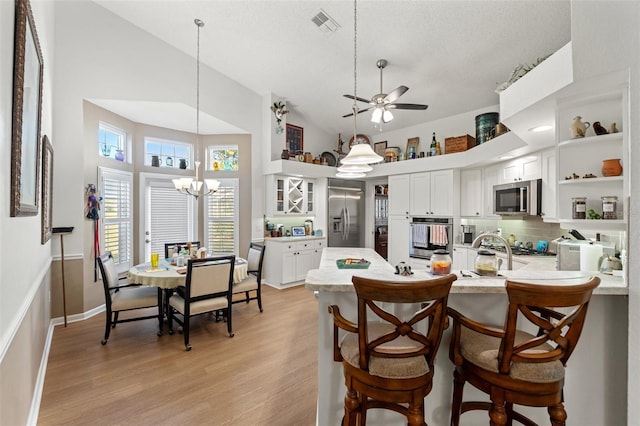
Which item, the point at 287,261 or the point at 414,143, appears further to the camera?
the point at 414,143

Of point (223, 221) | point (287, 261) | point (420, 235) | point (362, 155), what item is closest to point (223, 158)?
point (223, 221)

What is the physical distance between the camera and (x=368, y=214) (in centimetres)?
641

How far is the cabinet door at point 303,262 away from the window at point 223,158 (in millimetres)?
2035

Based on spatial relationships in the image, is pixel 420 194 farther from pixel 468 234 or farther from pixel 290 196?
pixel 290 196

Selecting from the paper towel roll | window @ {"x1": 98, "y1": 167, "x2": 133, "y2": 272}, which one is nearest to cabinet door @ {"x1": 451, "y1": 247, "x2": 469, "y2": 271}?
the paper towel roll

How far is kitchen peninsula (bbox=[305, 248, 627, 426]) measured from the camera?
61.6 inches

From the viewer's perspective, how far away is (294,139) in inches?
229

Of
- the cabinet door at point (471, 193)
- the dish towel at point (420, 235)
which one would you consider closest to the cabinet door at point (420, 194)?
the dish towel at point (420, 235)

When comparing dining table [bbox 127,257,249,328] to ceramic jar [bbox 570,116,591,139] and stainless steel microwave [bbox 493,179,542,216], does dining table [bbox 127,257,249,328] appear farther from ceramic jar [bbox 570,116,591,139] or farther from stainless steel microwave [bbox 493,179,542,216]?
stainless steel microwave [bbox 493,179,542,216]

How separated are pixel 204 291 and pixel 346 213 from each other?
3703 millimetres

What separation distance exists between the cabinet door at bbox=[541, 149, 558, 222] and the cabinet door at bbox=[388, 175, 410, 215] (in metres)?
2.25

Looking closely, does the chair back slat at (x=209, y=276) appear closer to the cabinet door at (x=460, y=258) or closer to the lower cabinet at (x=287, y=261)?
the lower cabinet at (x=287, y=261)

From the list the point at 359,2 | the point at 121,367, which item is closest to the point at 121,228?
the point at 121,367

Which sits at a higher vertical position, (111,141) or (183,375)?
(111,141)
